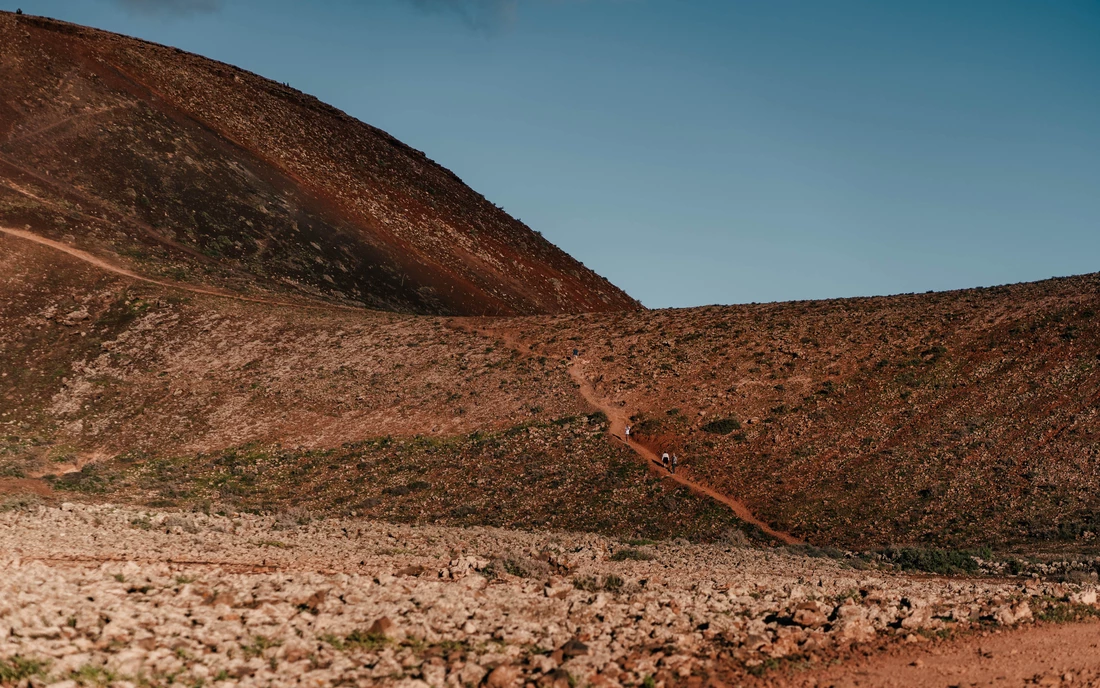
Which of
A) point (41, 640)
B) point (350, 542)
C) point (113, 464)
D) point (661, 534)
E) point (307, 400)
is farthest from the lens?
point (307, 400)

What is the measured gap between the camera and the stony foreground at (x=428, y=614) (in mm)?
13188

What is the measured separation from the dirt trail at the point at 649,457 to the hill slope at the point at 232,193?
24518mm

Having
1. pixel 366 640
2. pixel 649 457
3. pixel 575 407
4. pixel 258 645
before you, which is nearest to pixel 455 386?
pixel 575 407

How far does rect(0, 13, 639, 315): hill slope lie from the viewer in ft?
206

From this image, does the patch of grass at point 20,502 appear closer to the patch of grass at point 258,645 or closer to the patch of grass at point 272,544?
the patch of grass at point 272,544

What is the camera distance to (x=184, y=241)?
63969 millimetres

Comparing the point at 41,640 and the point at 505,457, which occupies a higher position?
the point at 505,457

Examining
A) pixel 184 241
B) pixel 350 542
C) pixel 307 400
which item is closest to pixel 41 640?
pixel 350 542

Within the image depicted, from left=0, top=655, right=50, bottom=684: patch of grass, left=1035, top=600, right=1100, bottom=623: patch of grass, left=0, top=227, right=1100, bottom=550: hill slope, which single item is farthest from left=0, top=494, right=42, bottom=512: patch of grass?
left=1035, top=600, right=1100, bottom=623: patch of grass

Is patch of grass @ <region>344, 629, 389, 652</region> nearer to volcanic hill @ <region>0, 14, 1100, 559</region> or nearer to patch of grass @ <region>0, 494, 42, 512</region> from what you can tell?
patch of grass @ <region>0, 494, 42, 512</region>

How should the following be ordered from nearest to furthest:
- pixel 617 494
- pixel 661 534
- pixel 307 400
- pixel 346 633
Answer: pixel 346 633
pixel 661 534
pixel 617 494
pixel 307 400

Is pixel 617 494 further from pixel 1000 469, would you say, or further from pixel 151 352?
pixel 151 352

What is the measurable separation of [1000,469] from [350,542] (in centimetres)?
2181

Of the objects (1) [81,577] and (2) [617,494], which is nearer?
(1) [81,577]
